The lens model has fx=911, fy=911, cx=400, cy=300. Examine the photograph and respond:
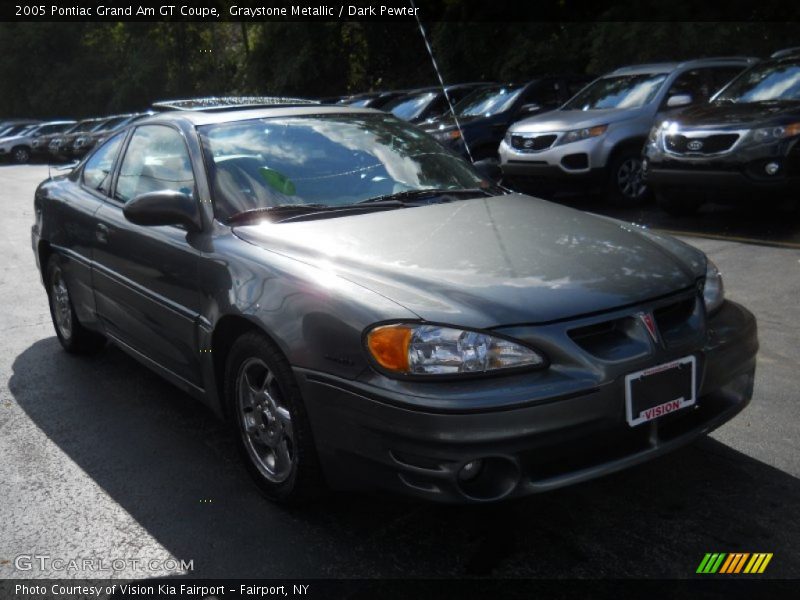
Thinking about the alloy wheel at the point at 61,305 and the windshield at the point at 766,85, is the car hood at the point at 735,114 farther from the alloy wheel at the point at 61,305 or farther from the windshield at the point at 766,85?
the alloy wheel at the point at 61,305

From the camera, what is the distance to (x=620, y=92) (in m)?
11.9

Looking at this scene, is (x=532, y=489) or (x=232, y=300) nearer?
(x=532, y=489)

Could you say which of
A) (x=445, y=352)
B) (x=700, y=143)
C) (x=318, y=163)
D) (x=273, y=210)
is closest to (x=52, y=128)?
(x=700, y=143)

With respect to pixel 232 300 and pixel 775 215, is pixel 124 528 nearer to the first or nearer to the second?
pixel 232 300

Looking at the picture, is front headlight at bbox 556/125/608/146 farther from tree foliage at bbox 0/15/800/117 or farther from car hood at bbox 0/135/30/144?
car hood at bbox 0/135/30/144

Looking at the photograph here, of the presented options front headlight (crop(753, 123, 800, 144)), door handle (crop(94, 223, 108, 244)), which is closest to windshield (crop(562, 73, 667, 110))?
front headlight (crop(753, 123, 800, 144))

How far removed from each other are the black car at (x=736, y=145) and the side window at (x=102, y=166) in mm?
5838

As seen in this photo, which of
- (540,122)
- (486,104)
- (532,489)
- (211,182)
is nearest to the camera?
(532,489)

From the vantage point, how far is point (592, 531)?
3.26 m

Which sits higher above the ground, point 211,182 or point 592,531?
point 211,182

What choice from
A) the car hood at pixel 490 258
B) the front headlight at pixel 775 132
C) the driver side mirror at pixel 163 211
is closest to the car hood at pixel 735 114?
the front headlight at pixel 775 132

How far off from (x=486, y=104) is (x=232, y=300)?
1100 centimetres

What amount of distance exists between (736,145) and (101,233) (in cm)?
618

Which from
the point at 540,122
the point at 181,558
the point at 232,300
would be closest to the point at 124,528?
the point at 181,558
